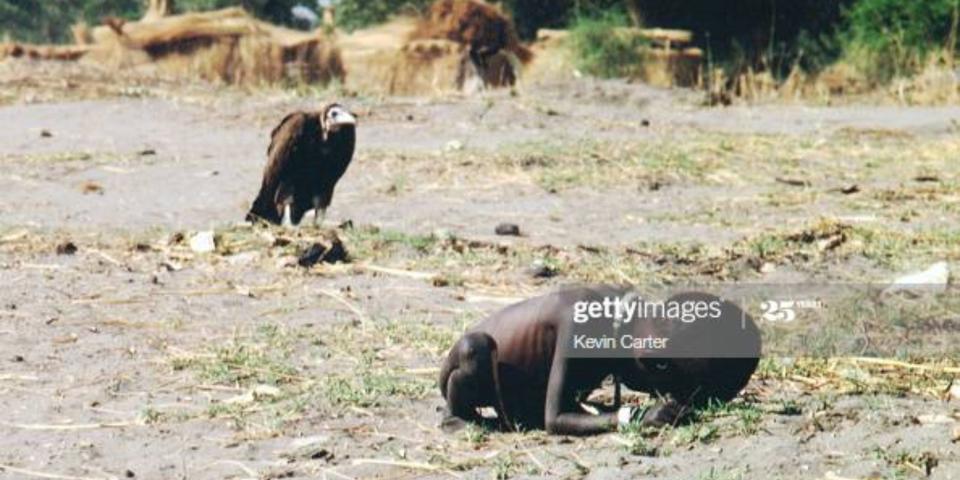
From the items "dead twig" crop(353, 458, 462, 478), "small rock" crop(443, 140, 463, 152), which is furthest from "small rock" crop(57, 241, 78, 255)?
"small rock" crop(443, 140, 463, 152)

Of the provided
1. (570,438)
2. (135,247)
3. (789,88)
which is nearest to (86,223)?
(135,247)

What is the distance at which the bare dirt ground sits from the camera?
208 inches

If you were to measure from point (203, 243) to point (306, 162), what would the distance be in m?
1.24

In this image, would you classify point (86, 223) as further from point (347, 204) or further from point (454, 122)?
point (454, 122)

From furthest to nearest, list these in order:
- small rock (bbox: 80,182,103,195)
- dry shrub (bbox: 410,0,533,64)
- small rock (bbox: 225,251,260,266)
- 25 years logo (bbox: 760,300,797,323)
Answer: dry shrub (bbox: 410,0,533,64), small rock (bbox: 80,182,103,195), small rock (bbox: 225,251,260,266), 25 years logo (bbox: 760,300,797,323)

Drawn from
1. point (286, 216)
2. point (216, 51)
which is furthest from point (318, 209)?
point (216, 51)

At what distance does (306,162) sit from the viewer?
1051 cm

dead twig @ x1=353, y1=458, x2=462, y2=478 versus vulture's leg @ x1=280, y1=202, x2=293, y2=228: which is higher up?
dead twig @ x1=353, y1=458, x2=462, y2=478

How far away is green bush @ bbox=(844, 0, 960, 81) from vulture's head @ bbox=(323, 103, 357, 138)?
12.4 metres

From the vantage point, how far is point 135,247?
31.2 feet

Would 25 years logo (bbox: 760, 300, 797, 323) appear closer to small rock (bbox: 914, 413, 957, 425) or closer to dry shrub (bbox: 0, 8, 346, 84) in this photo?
small rock (bbox: 914, 413, 957, 425)

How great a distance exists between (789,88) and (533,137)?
591cm

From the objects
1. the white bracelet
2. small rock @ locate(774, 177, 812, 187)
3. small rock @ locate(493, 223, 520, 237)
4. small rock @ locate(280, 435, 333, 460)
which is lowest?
small rock @ locate(774, 177, 812, 187)

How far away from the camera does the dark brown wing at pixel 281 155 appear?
411 inches
